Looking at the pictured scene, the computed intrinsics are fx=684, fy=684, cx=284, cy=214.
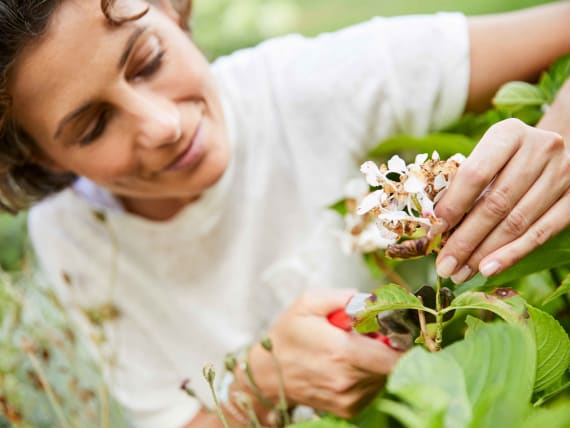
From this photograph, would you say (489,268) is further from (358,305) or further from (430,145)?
(430,145)

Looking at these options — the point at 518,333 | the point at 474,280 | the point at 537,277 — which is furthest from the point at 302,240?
the point at 518,333

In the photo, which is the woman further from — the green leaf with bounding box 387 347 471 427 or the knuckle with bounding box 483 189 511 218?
the green leaf with bounding box 387 347 471 427

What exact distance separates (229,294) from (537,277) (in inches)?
24.1

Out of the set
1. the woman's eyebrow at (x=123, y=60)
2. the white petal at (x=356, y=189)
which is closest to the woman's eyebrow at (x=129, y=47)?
the woman's eyebrow at (x=123, y=60)

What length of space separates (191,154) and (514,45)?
1.46ft

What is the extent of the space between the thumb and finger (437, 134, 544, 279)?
214 mm

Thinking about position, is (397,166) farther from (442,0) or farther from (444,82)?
(442,0)

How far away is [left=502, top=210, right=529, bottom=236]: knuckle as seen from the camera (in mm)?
511

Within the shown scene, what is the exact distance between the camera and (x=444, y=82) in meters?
0.93

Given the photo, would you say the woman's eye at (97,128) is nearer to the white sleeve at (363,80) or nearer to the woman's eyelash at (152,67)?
the woman's eyelash at (152,67)

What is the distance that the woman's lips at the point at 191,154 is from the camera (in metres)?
0.85

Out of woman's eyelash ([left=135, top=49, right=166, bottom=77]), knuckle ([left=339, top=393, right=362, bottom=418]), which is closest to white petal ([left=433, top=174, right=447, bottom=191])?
knuckle ([left=339, top=393, right=362, bottom=418])

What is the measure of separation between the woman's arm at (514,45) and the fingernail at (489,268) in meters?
0.49

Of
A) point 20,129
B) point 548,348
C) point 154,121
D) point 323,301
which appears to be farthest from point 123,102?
point 548,348
